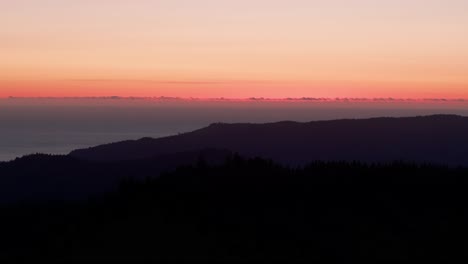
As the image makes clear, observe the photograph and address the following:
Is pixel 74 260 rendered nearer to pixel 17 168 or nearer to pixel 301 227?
pixel 301 227

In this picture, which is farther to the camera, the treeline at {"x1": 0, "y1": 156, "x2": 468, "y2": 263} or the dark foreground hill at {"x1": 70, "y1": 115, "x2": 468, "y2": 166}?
the dark foreground hill at {"x1": 70, "y1": 115, "x2": 468, "y2": 166}

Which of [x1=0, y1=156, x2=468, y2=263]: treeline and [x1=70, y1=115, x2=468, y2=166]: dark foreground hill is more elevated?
[x1=0, y1=156, x2=468, y2=263]: treeline

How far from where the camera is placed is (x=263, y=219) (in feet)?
60.9

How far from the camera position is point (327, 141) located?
68500mm

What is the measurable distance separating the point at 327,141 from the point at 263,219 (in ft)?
165

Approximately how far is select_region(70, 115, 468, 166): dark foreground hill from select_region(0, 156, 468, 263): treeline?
131 feet

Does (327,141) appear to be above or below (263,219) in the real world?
below

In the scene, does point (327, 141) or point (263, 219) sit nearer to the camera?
point (263, 219)

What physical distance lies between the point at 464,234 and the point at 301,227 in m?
3.23

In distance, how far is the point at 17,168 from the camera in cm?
5209

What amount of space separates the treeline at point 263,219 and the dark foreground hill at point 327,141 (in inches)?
1571

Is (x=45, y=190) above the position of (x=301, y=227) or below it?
below

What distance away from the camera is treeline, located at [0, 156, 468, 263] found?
1652cm

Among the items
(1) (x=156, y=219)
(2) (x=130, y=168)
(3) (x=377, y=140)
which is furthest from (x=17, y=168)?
(1) (x=156, y=219)
